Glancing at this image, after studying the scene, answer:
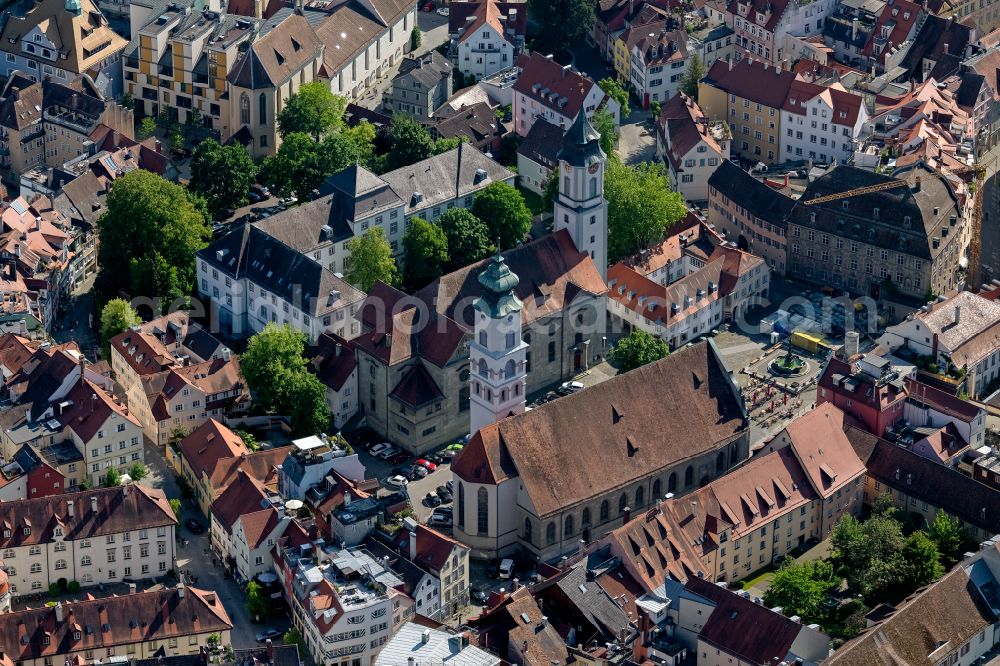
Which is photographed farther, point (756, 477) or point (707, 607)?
point (756, 477)

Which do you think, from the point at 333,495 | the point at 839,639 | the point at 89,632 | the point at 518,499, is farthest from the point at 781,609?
the point at 89,632

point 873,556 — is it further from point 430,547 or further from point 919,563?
point 430,547

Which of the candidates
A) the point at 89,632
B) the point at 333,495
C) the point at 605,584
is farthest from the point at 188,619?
the point at 605,584

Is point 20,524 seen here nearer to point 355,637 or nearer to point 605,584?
point 355,637

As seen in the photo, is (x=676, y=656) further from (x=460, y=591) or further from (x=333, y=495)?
(x=333, y=495)

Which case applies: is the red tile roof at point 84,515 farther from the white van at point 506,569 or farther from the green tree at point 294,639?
the white van at point 506,569

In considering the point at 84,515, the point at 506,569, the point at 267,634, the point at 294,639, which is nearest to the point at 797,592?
the point at 506,569

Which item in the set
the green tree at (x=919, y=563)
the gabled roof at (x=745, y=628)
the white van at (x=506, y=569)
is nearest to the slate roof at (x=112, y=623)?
the white van at (x=506, y=569)
